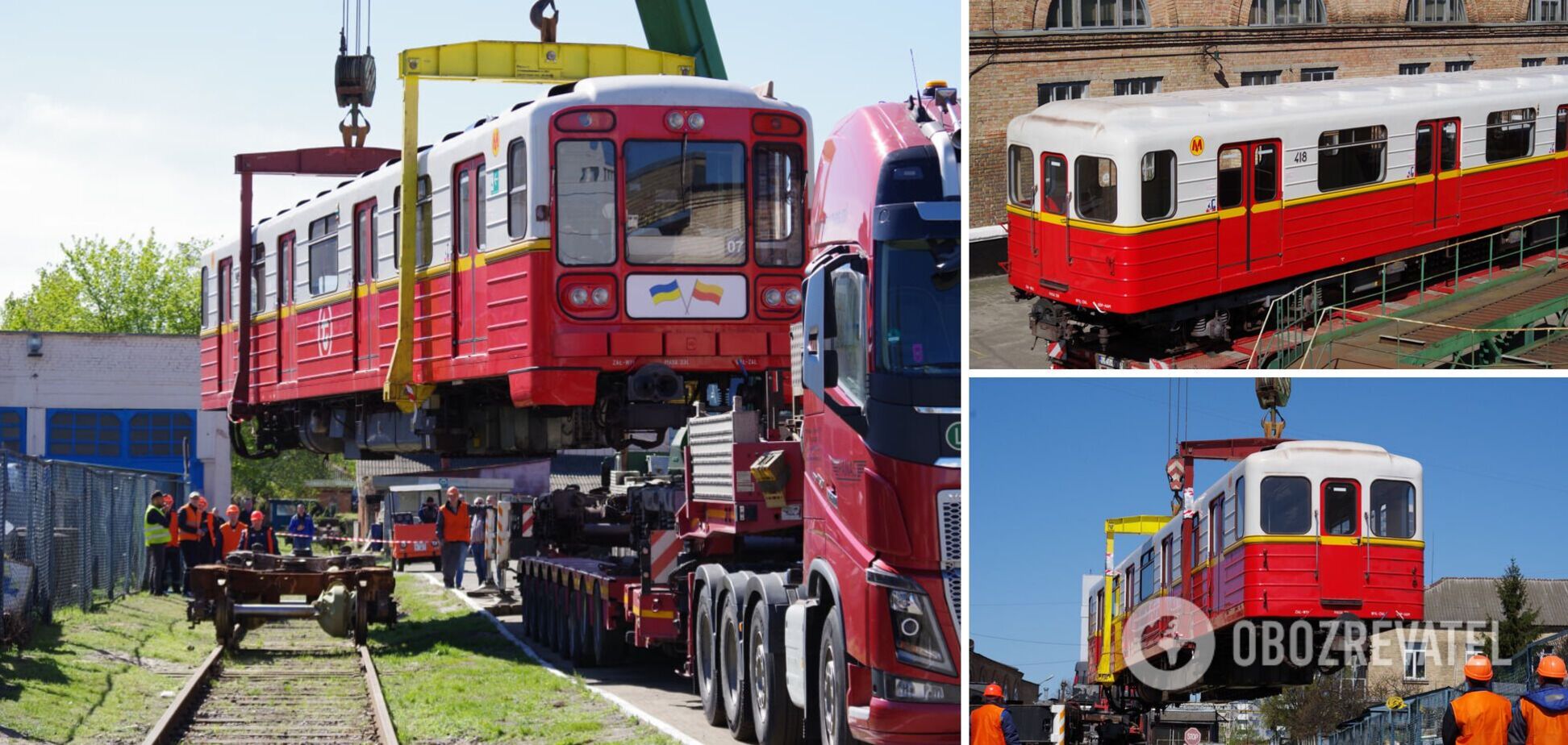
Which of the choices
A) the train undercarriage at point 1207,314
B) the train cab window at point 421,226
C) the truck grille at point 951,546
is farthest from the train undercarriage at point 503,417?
the truck grille at point 951,546

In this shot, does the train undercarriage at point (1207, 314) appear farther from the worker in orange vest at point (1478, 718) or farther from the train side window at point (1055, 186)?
the worker in orange vest at point (1478, 718)

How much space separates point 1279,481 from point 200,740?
9291 millimetres

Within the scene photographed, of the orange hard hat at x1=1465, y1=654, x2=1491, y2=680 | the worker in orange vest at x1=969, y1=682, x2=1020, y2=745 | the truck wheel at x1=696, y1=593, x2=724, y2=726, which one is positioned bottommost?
the truck wheel at x1=696, y1=593, x2=724, y2=726

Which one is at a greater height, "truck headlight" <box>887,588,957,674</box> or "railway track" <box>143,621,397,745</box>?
"truck headlight" <box>887,588,957,674</box>

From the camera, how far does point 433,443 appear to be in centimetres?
1914

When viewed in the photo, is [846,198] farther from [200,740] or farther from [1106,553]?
[200,740]

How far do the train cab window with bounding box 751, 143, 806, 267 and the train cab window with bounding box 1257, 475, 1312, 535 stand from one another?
8592 mm

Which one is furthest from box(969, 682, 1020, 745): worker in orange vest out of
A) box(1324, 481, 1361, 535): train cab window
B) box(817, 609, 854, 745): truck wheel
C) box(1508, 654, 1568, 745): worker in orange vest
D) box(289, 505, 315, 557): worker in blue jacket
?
box(289, 505, 315, 557): worker in blue jacket

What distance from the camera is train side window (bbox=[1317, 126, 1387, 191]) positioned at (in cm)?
1472

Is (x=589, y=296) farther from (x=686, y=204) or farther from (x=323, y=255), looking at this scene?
(x=323, y=255)

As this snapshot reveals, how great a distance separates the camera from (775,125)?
15.5 meters

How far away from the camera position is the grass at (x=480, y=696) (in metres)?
12.9

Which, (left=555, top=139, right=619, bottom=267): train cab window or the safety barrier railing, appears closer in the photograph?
the safety barrier railing

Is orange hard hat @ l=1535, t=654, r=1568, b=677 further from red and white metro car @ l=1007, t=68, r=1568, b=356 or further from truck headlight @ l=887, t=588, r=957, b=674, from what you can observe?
red and white metro car @ l=1007, t=68, r=1568, b=356
